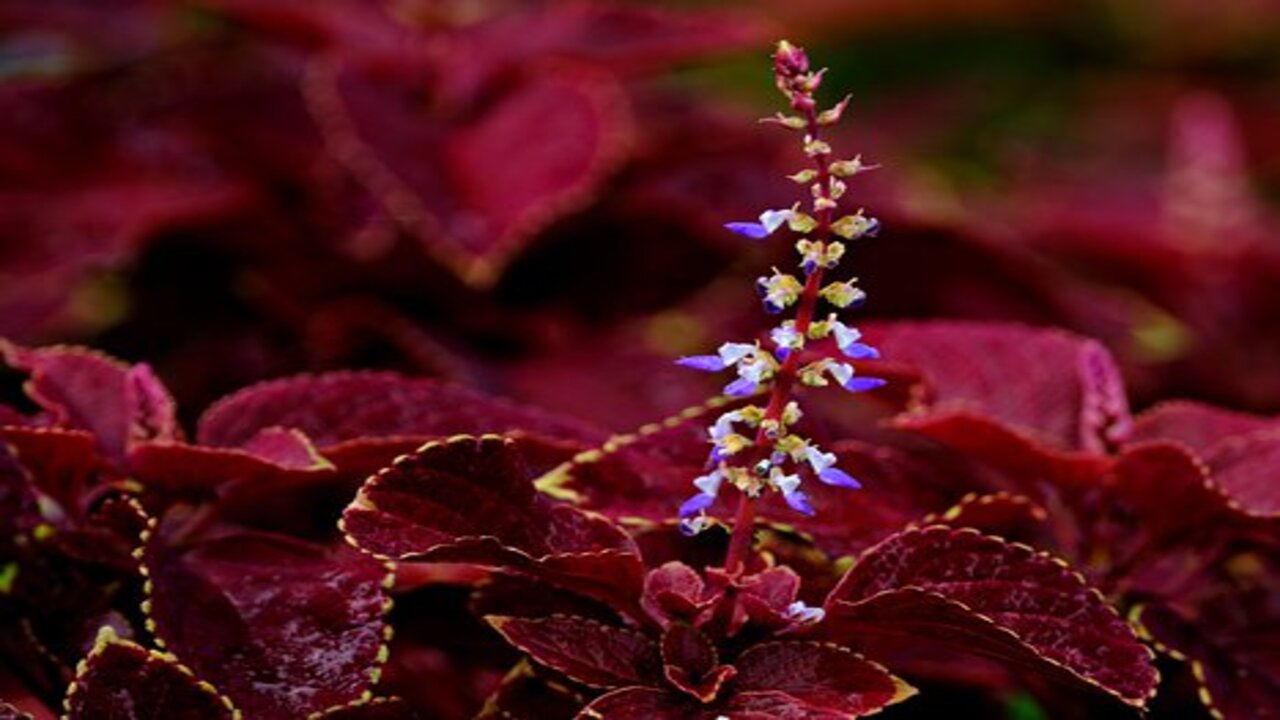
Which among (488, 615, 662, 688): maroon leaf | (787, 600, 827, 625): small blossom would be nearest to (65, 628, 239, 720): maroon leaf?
(488, 615, 662, 688): maroon leaf

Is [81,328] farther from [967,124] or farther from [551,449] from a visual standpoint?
[967,124]

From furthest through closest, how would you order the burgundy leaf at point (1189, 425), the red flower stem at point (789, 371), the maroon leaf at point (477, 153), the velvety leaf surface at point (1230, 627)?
the maroon leaf at point (477, 153)
the burgundy leaf at point (1189, 425)
the velvety leaf surface at point (1230, 627)
the red flower stem at point (789, 371)

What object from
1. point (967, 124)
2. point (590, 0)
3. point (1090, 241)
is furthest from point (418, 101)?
point (967, 124)

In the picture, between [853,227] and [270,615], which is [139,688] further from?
[853,227]

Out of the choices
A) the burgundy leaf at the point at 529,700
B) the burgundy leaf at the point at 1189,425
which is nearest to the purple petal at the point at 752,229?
the burgundy leaf at the point at 529,700

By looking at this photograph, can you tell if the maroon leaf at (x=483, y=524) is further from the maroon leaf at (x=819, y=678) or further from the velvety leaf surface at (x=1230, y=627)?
the velvety leaf surface at (x=1230, y=627)
